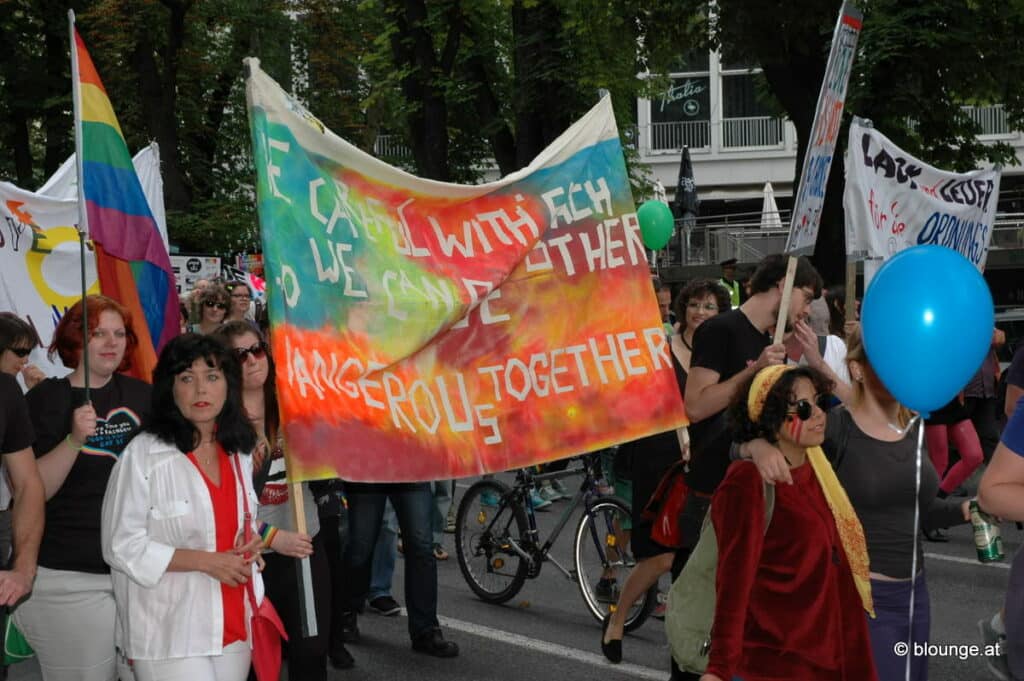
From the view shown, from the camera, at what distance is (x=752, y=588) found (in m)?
4.19

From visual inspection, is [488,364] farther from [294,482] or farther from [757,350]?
[757,350]

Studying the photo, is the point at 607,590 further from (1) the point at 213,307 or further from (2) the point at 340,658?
(1) the point at 213,307

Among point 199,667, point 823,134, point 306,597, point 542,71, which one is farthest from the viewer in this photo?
point 542,71

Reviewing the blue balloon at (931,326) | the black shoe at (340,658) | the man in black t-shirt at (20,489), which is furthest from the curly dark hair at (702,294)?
the man in black t-shirt at (20,489)

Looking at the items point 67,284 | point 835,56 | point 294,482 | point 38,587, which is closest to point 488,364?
point 294,482

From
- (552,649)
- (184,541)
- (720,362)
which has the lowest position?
(552,649)

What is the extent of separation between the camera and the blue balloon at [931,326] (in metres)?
4.45

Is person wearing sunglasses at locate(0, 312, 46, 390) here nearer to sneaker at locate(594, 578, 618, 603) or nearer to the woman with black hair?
the woman with black hair

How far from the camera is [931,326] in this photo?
14.6ft

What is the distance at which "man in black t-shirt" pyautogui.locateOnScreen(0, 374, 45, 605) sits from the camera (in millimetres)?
4574

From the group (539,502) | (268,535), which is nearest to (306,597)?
(268,535)

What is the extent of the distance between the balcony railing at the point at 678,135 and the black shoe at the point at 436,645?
39.4m

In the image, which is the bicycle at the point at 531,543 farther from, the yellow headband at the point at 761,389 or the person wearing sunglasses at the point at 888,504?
the yellow headband at the point at 761,389

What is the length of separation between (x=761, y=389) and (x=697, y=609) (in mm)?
679
